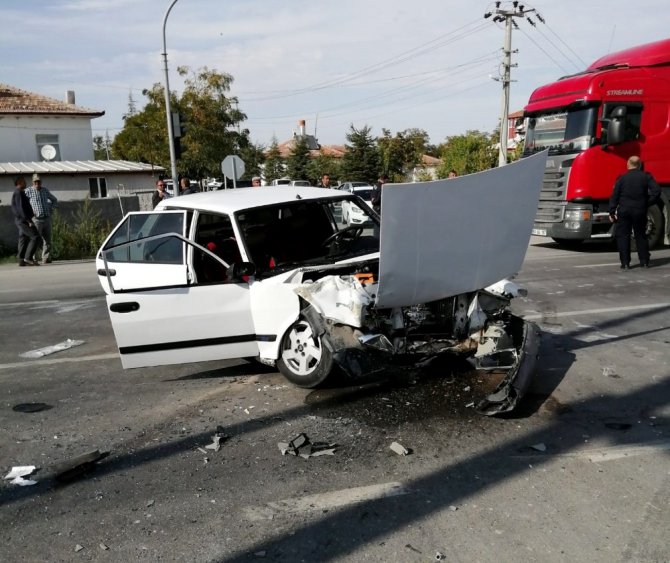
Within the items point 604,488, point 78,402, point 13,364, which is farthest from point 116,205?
point 604,488

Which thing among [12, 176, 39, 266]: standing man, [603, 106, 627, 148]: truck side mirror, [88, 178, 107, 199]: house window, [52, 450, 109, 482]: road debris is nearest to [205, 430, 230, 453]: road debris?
[52, 450, 109, 482]: road debris

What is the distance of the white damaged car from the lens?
4.25m

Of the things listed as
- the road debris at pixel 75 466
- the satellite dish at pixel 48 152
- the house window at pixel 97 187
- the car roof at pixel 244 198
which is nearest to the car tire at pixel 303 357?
the car roof at pixel 244 198

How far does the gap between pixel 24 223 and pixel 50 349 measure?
844 centimetres

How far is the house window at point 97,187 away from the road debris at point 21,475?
93.2 ft

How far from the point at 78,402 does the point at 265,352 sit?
1.55m

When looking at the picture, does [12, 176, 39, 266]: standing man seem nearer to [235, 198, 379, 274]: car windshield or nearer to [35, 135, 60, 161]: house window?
[235, 198, 379, 274]: car windshield

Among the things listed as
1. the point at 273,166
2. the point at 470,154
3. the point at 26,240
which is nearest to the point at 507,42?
the point at 470,154

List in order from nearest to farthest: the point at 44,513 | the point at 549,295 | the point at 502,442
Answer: the point at 44,513 → the point at 502,442 → the point at 549,295

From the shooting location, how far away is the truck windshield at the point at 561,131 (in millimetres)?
11867

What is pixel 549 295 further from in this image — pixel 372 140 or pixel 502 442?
pixel 372 140

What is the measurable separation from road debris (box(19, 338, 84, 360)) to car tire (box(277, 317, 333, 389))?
2.93 metres

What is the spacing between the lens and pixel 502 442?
3.89 m

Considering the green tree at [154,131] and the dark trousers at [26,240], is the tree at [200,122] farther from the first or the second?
the dark trousers at [26,240]
